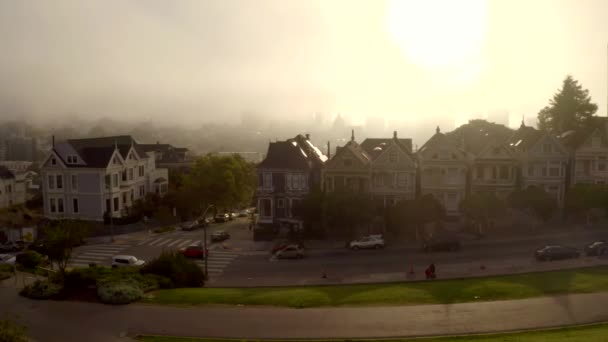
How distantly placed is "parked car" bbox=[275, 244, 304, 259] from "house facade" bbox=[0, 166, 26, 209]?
53468mm

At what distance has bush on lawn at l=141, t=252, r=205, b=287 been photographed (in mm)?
34031

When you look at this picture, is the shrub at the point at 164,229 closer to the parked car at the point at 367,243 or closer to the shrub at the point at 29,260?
the shrub at the point at 29,260

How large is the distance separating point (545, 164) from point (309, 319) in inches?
1563

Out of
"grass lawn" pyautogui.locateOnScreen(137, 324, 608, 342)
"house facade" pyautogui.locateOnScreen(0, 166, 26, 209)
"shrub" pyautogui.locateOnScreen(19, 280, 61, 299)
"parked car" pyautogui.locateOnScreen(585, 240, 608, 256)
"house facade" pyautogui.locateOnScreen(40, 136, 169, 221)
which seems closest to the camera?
"grass lawn" pyautogui.locateOnScreen(137, 324, 608, 342)

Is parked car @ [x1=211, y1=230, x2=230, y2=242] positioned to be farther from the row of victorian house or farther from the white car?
the white car

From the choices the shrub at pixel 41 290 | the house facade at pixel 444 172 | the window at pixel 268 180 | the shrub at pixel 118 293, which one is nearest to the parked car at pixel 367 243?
the house facade at pixel 444 172

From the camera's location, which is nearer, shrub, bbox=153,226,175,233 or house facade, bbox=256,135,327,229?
house facade, bbox=256,135,327,229

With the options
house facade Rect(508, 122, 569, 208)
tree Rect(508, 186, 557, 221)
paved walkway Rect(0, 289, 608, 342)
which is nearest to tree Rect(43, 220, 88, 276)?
paved walkway Rect(0, 289, 608, 342)

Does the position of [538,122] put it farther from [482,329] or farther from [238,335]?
[238,335]

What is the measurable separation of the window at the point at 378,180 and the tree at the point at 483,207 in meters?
9.46

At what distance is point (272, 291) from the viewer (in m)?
31.1

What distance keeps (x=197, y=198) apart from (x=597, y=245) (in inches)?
1807

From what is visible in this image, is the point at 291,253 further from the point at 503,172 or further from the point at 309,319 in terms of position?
the point at 503,172

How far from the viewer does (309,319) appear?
25.2 meters
